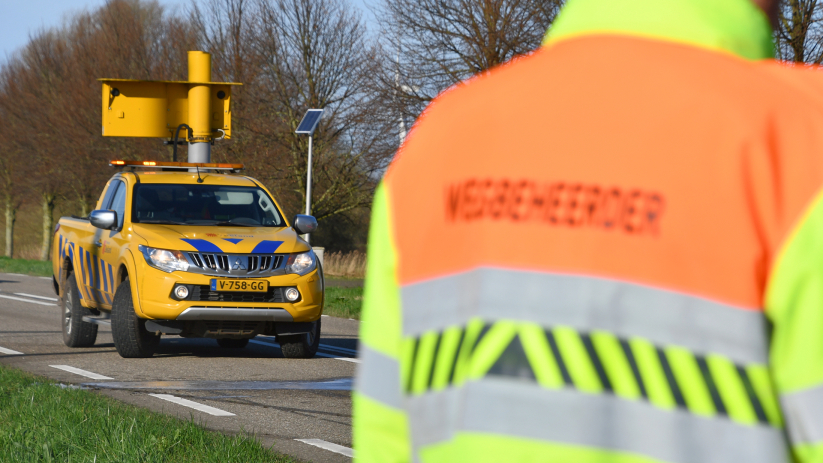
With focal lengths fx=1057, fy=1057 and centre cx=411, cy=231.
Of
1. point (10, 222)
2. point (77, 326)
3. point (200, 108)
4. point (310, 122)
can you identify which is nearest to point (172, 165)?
point (77, 326)

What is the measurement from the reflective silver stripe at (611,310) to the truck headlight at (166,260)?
882cm

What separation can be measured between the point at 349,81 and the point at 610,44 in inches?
1190

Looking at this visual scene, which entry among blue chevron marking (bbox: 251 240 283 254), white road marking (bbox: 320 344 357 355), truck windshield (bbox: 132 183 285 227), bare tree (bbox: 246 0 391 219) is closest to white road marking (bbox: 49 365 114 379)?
truck windshield (bbox: 132 183 285 227)

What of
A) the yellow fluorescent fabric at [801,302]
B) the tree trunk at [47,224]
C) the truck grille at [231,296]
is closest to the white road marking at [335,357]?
the truck grille at [231,296]

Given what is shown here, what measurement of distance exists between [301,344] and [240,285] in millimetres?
1150

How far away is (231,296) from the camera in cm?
995

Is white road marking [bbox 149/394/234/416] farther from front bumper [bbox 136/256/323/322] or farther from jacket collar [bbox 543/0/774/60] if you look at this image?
jacket collar [bbox 543/0/774/60]

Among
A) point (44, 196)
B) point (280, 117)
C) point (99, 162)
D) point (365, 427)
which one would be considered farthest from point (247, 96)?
point (365, 427)

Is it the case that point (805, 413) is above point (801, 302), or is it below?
below

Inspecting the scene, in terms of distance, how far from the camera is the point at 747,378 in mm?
1172

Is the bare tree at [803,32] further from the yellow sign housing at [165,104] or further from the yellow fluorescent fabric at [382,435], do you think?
the yellow fluorescent fabric at [382,435]

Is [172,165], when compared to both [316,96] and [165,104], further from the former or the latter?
[316,96]

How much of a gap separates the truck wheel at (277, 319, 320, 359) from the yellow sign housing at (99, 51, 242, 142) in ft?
18.7

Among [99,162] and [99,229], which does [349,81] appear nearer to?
[99,162]
